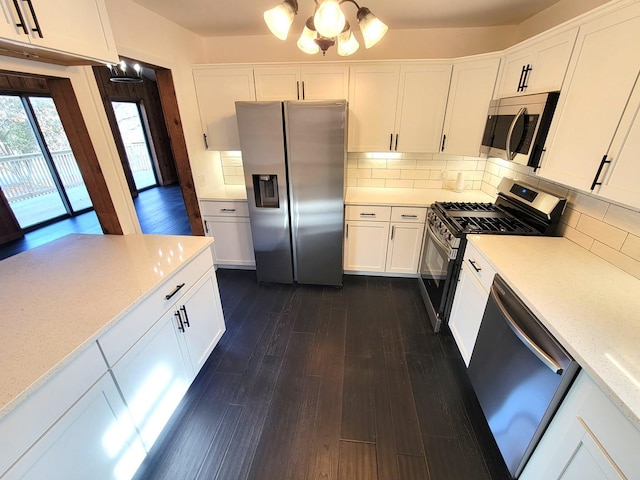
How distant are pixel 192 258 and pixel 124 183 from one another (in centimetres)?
83

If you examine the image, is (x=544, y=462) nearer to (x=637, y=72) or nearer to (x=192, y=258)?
(x=637, y=72)

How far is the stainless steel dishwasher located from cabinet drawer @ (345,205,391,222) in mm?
1320

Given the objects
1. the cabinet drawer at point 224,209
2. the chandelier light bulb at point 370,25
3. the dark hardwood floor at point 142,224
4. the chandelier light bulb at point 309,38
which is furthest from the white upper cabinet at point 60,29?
the dark hardwood floor at point 142,224

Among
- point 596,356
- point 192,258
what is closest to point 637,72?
point 596,356

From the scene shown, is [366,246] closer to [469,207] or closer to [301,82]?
[469,207]

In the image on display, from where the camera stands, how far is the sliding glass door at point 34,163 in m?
4.02

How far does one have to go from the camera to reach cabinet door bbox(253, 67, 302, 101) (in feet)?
8.36

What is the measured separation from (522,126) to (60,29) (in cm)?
246

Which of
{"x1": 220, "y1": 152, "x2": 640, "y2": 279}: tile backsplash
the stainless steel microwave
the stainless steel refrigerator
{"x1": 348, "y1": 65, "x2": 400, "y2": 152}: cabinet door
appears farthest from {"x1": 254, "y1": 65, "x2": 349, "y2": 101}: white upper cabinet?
the stainless steel microwave

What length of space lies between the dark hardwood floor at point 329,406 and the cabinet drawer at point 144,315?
0.73 metres

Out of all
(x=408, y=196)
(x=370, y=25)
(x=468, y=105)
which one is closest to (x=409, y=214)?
(x=408, y=196)

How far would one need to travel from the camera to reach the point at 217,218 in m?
2.89

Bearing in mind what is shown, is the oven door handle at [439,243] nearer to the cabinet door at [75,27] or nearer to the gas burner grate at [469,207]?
the gas burner grate at [469,207]

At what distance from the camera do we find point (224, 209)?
111 inches
